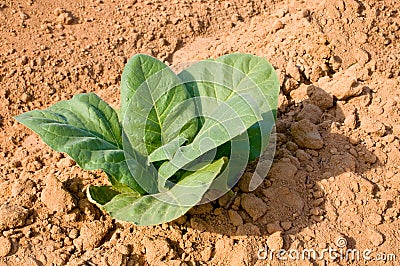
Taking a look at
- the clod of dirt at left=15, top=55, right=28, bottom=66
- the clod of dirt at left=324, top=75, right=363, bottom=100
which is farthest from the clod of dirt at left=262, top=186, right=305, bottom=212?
the clod of dirt at left=15, top=55, right=28, bottom=66

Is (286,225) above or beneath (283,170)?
beneath

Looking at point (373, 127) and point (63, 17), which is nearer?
point (373, 127)

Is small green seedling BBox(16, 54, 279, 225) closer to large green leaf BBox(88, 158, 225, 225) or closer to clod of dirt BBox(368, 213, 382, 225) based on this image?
large green leaf BBox(88, 158, 225, 225)

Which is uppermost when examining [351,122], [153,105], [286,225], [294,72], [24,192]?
[153,105]

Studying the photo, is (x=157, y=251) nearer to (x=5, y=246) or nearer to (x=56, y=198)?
(x=56, y=198)

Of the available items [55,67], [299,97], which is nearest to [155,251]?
[299,97]

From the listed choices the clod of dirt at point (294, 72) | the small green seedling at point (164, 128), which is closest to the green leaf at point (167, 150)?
the small green seedling at point (164, 128)

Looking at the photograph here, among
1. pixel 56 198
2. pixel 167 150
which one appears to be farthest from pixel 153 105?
pixel 56 198

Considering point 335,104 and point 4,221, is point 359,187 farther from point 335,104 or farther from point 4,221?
point 4,221
